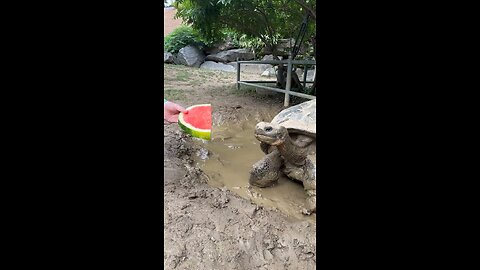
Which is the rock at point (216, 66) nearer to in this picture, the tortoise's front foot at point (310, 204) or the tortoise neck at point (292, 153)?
the tortoise neck at point (292, 153)

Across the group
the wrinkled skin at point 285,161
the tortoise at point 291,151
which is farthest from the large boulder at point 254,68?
the wrinkled skin at point 285,161

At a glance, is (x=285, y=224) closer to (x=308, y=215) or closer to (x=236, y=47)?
(x=308, y=215)

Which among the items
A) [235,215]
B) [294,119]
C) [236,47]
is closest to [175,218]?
[235,215]

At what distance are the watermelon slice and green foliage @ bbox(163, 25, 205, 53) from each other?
15172 millimetres

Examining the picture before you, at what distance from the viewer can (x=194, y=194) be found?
9.04 ft

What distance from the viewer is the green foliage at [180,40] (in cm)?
1585

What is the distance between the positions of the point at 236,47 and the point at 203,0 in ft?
36.2

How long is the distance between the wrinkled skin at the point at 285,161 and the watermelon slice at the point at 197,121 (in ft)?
5.55

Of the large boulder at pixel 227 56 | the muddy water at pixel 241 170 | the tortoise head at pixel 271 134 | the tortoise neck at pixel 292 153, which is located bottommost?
the muddy water at pixel 241 170

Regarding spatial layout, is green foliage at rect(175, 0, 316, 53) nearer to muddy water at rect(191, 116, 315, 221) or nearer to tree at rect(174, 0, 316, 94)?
tree at rect(174, 0, 316, 94)

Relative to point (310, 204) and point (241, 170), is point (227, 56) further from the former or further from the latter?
point (310, 204)

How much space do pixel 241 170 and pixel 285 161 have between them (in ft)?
1.80

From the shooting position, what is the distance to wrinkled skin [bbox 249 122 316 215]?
3.07 metres

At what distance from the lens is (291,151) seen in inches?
132
